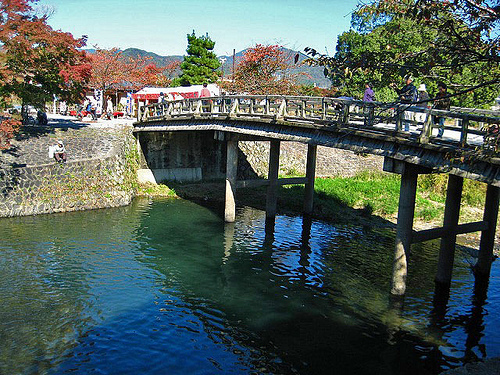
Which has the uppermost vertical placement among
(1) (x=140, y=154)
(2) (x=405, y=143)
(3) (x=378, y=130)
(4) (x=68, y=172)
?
(3) (x=378, y=130)

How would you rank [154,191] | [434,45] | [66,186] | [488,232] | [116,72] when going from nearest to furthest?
[434,45], [488,232], [66,186], [154,191], [116,72]

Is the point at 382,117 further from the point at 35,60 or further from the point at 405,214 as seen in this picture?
the point at 35,60

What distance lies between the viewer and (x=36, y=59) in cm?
2477

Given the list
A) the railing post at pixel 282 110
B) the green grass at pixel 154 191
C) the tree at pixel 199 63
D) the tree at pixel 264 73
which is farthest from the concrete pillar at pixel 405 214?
the tree at pixel 199 63

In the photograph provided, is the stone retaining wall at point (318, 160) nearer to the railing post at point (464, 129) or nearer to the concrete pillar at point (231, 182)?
the concrete pillar at point (231, 182)

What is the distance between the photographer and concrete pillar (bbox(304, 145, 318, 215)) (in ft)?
82.6

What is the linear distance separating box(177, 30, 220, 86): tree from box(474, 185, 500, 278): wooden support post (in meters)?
38.9

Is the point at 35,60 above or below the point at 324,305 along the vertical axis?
above

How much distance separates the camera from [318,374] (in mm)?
10602

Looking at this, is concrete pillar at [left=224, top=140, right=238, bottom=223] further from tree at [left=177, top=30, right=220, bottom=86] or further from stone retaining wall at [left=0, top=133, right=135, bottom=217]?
tree at [left=177, top=30, right=220, bottom=86]

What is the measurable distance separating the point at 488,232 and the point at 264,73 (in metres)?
30.9

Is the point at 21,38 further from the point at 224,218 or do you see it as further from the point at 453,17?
the point at 453,17

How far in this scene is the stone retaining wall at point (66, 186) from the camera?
2272 centimetres

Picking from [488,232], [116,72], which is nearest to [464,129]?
[488,232]
